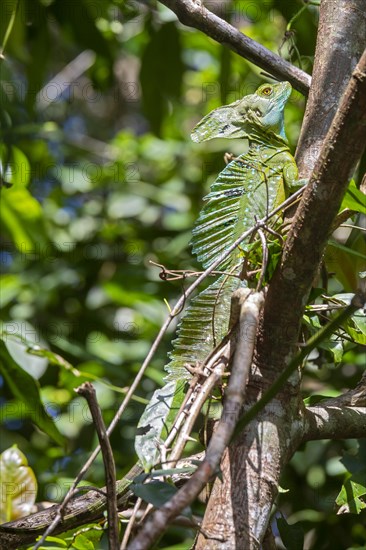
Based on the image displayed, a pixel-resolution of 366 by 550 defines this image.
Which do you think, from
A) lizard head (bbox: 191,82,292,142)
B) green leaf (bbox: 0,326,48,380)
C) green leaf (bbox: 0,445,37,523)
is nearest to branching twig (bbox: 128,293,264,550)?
lizard head (bbox: 191,82,292,142)

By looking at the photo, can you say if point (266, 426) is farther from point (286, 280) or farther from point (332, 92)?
point (332, 92)

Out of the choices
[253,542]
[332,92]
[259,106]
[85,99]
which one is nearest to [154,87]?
[259,106]

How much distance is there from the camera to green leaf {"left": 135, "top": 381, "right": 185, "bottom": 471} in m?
1.28

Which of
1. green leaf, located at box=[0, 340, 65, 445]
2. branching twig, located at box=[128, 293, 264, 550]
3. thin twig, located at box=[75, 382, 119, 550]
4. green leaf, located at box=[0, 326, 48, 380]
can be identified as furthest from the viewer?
green leaf, located at box=[0, 326, 48, 380]

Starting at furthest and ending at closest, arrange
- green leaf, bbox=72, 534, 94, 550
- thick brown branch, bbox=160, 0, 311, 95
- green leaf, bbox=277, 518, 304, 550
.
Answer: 1. thick brown branch, bbox=160, 0, 311, 95
2. green leaf, bbox=277, 518, 304, 550
3. green leaf, bbox=72, 534, 94, 550

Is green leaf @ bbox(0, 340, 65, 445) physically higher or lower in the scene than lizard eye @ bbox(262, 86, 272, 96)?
lower

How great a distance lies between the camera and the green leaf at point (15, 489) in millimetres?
1695

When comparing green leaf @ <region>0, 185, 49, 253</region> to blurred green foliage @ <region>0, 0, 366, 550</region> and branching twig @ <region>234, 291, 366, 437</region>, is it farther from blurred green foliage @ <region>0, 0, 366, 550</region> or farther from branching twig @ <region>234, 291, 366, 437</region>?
branching twig @ <region>234, 291, 366, 437</region>

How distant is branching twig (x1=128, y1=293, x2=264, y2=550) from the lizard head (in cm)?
69

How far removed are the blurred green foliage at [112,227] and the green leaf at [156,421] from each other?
50 cm

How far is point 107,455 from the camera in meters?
1.10

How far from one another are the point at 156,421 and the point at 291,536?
1.49ft

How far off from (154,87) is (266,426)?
1.75 metres

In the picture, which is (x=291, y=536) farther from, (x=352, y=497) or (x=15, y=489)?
(x=15, y=489)
